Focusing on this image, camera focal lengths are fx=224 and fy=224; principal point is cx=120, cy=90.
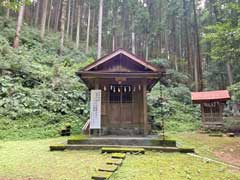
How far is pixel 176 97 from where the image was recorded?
2369cm

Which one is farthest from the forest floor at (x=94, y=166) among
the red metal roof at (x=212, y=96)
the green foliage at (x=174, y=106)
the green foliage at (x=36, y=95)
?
the red metal roof at (x=212, y=96)

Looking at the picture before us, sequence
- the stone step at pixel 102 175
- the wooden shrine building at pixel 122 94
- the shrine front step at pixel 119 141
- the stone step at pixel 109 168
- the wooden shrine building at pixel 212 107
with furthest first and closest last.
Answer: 1. the wooden shrine building at pixel 212 107
2. the wooden shrine building at pixel 122 94
3. the shrine front step at pixel 119 141
4. the stone step at pixel 109 168
5. the stone step at pixel 102 175

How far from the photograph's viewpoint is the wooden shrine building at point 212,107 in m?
16.7

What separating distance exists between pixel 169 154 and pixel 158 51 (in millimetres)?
30343

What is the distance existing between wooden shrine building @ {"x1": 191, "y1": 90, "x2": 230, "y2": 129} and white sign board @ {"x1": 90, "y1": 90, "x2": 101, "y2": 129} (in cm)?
966

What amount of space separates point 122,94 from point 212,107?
30.5 feet

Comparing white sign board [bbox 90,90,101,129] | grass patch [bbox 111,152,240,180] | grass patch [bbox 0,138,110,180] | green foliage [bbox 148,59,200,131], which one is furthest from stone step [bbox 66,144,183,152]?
green foliage [bbox 148,59,200,131]

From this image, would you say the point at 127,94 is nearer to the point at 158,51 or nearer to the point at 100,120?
the point at 100,120

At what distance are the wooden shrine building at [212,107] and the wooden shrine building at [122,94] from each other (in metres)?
7.84

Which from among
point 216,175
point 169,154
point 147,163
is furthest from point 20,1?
point 169,154

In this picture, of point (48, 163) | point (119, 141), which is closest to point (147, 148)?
point (119, 141)

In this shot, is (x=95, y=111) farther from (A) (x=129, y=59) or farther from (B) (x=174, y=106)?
(B) (x=174, y=106)

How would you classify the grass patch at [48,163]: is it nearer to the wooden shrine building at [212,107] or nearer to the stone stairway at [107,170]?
the stone stairway at [107,170]

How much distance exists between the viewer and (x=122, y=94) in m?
11.2
